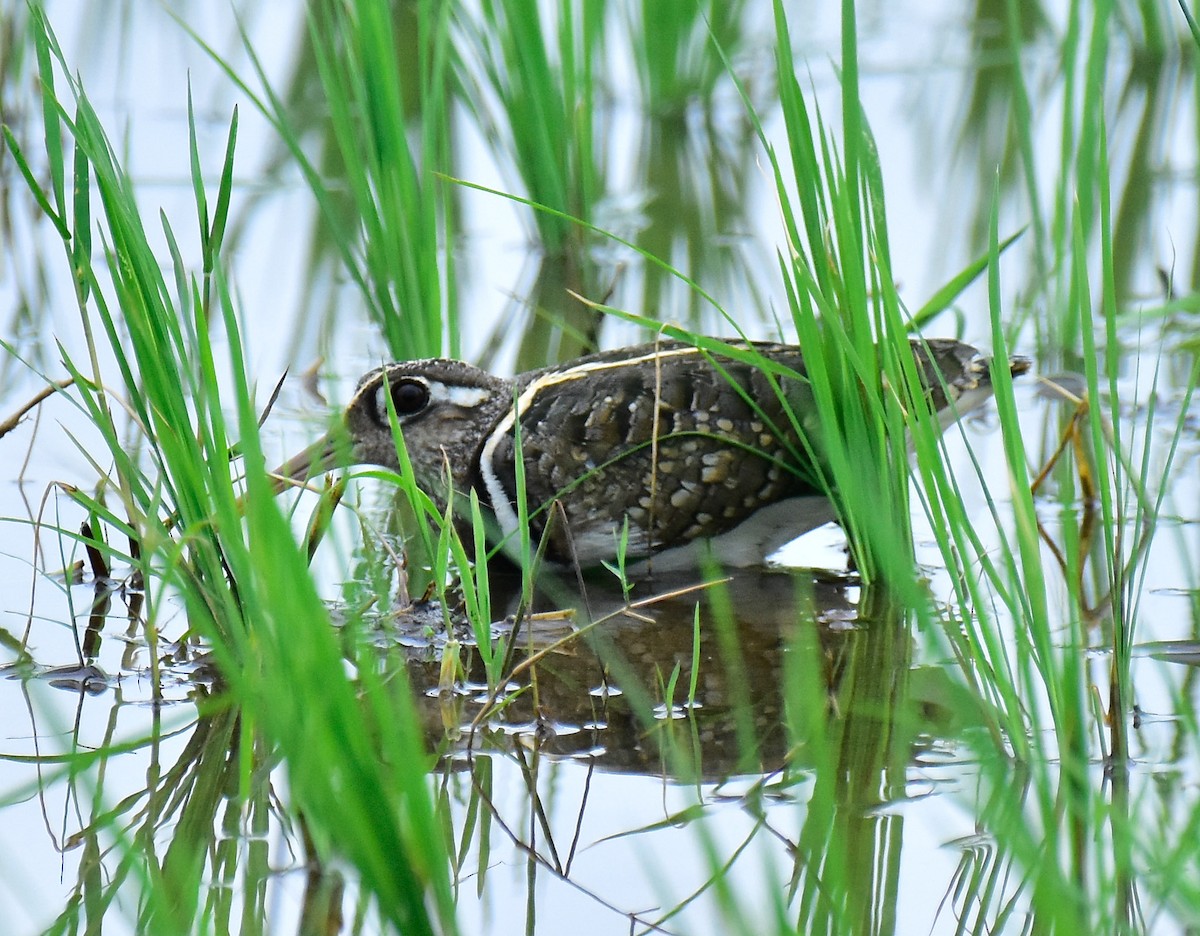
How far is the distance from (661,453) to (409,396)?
726 mm

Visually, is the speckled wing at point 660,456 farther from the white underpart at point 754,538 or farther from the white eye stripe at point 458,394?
the white eye stripe at point 458,394

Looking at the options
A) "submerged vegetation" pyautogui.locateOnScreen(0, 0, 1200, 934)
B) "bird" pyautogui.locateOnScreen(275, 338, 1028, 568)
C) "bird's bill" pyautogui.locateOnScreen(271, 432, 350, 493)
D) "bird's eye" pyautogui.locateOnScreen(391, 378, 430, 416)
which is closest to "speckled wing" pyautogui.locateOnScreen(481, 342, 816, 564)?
"bird" pyautogui.locateOnScreen(275, 338, 1028, 568)

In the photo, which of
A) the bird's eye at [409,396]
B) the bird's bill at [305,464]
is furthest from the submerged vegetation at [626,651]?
the bird's eye at [409,396]

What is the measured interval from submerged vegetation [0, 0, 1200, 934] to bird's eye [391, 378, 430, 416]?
235 millimetres

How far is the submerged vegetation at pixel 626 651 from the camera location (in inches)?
94.4

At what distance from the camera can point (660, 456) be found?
4.44 metres

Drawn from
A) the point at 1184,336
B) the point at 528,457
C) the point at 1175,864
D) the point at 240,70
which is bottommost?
the point at 1175,864

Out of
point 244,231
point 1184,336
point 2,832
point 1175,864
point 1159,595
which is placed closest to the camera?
point 1175,864

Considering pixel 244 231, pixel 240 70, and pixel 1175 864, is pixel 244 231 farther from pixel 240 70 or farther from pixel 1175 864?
pixel 1175 864

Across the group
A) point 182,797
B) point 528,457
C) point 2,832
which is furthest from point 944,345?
point 2,832

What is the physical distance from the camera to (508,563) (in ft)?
15.4

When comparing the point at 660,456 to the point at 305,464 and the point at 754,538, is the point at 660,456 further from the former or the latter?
the point at 305,464

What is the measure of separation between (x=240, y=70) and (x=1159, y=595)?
5353 millimetres

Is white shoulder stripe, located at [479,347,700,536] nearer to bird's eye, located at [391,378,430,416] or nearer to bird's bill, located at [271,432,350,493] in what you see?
bird's eye, located at [391,378,430,416]
